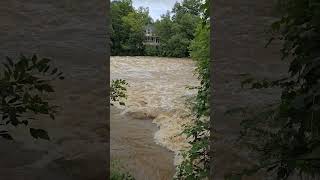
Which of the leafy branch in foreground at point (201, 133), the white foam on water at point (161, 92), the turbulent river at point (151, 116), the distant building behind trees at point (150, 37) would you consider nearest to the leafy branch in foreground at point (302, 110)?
the leafy branch in foreground at point (201, 133)

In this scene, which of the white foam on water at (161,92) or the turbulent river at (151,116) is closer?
the turbulent river at (151,116)

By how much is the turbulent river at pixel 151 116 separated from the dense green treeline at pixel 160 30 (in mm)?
1021

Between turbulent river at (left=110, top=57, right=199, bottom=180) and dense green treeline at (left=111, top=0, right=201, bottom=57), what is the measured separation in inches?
40.2

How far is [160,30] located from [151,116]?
5.67 meters

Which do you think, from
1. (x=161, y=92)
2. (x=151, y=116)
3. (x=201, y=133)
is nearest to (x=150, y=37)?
A: (x=161, y=92)

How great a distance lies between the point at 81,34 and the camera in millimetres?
2664

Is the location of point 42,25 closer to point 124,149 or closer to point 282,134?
point 282,134

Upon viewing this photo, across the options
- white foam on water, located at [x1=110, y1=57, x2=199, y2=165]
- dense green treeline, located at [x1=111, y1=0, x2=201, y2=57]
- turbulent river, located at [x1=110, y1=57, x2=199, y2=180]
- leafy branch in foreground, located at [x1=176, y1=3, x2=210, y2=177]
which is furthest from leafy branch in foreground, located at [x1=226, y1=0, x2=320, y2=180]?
dense green treeline, located at [x1=111, y1=0, x2=201, y2=57]

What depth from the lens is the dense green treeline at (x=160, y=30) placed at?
437 inches

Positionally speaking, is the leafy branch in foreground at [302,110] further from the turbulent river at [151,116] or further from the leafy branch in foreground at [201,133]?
the turbulent river at [151,116]

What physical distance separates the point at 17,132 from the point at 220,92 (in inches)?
52.1

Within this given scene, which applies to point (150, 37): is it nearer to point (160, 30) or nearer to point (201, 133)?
point (160, 30)

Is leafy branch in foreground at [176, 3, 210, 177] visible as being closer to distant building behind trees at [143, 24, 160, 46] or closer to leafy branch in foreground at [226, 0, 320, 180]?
leafy branch in foreground at [226, 0, 320, 180]

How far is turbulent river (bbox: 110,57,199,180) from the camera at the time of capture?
4.64 meters
